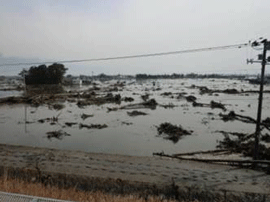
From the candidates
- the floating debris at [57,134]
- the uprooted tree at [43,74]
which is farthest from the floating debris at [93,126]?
the uprooted tree at [43,74]

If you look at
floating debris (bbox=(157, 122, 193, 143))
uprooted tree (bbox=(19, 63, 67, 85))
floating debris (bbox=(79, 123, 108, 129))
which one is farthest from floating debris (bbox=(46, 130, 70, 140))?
uprooted tree (bbox=(19, 63, 67, 85))

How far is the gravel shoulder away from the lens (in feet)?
26.0

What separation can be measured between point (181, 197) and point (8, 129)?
17.5 m

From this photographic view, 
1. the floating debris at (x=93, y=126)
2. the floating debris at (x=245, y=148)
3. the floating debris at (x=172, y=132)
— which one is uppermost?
the floating debris at (x=245, y=148)

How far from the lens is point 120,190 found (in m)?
7.27

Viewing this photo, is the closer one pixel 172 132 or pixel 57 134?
pixel 57 134

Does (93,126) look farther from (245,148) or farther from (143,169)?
(245,148)

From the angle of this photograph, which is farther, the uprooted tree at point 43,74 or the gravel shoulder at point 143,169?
the uprooted tree at point 43,74

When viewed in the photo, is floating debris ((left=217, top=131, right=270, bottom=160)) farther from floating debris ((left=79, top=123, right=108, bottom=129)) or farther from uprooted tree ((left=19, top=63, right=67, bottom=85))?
uprooted tree ((left=19, top=63, right=67, bottom=85))

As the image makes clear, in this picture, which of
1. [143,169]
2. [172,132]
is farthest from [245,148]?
[143,169]

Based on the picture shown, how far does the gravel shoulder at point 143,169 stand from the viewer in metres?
7.94

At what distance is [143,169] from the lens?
9266 millimetres

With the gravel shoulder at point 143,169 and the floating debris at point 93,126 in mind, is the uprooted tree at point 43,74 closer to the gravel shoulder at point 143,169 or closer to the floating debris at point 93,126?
the floating debris at point 93,126

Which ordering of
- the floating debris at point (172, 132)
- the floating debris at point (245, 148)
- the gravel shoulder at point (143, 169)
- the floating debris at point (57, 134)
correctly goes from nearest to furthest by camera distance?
1. the gravel shoulder at point (143, 169)
2. the floating debris at point (245, 148)
3. the floating debris at point (57, 134)
4. the floating debris at point (172, 132)
